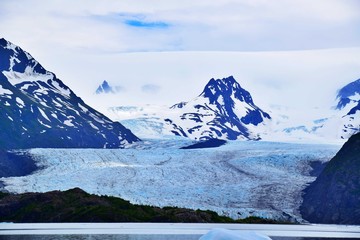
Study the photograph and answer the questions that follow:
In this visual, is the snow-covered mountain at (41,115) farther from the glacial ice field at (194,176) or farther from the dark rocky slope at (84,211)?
the dark rocky slope at (84,211)

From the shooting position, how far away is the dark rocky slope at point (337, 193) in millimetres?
83812

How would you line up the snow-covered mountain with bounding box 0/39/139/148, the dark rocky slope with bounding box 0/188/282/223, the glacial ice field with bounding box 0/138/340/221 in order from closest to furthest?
the dark rocky slope with bounding box 0/188/282/223 → the glacial ice field with bounding box 0/138/340/221 → the snow-covered mountain with bounding box 0/39/139/148

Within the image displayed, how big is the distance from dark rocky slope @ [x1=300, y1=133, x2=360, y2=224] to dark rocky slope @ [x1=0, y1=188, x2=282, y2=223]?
38.2 feet

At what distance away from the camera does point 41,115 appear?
168 metres

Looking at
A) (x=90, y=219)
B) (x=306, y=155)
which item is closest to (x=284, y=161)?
(x=306, y=155)

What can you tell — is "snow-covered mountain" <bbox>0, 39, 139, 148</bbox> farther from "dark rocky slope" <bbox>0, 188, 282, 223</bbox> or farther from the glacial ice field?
"dark rocky slope" <bbox>0, 188, 282, 223</bbox>

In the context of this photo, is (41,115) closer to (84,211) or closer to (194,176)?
(194,176)

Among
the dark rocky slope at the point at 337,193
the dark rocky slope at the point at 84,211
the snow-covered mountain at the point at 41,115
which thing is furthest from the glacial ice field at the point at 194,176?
the snow-covered mountain at the point at 41,115

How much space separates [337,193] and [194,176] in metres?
17.3

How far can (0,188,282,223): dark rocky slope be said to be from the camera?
7162cm

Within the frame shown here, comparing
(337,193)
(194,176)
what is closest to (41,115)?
(194,176)

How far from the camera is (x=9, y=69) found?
620 feet

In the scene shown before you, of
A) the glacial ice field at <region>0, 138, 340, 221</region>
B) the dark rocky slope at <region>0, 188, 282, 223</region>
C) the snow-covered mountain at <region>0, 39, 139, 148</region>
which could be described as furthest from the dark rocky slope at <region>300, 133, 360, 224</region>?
→ the snow-covered mountain at <region>0, 39, 139, 148</region>

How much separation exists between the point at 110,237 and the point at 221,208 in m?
32.0
